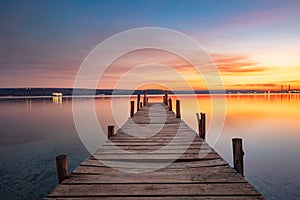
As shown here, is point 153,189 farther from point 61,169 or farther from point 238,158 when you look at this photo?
point 238,158

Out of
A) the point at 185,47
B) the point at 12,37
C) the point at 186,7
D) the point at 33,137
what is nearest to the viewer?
the point at 186,7

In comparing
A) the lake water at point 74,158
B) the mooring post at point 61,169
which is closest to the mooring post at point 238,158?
the mooring post at point 61,169

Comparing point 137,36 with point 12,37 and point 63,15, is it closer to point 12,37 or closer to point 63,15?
point 63,15

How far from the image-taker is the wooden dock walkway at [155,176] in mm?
3428

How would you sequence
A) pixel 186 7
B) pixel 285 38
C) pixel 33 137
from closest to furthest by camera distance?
1. pixel 186 7
2. pixel 33 137
3. pixel 285 38

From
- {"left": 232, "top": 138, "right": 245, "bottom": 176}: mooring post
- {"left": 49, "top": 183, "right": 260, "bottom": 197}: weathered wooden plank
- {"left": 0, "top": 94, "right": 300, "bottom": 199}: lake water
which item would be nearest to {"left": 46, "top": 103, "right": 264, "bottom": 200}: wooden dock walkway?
{"left": 49, "top": 183, "right": 260, "bottom": 197}: weathered wooden plank

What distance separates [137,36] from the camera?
25.5 meters

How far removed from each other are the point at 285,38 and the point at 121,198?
28.3m

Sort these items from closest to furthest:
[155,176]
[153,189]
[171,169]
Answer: [153,189]
[155,176]
[171,169]

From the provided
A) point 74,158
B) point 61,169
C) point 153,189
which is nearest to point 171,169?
point 153,189

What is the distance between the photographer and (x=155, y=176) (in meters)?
4.23

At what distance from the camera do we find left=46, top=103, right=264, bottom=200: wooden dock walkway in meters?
3.43

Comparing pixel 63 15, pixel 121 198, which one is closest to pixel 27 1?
pixel 63 15

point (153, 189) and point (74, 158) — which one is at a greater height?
point (153, 189)
